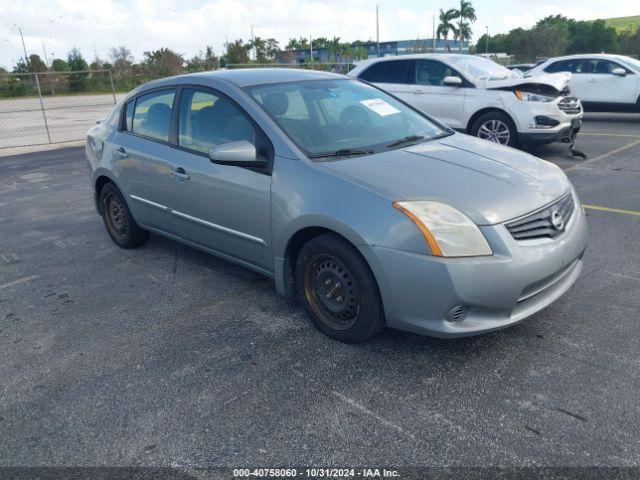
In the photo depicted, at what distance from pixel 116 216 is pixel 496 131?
239 inches

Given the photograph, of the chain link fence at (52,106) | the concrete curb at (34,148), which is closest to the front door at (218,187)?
the concrete curb at (34,148)

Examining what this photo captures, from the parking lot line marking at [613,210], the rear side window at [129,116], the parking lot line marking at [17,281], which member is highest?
the rear side window at [129,116]

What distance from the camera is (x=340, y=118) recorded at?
3.95 meters

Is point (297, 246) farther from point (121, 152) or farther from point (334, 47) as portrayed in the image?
point (334, 47)

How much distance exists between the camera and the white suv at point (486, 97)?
836 cm

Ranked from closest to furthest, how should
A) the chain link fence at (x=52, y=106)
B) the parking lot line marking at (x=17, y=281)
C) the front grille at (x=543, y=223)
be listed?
the front grille at (x=543, y=223), the parking lot line marking at (x=17, y=281), the chain link fence at (x=52, y=106)

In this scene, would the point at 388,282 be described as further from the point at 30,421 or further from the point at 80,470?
the point at 30,421

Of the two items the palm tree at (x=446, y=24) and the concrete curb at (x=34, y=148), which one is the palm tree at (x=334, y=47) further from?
the concrete curb at (x=34, y=148)

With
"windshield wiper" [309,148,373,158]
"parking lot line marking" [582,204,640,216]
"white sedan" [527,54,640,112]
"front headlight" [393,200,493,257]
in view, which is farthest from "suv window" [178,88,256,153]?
"white sedan" [527,54,640,112]

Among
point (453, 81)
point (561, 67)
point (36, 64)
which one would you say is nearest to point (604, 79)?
point (561, 67)

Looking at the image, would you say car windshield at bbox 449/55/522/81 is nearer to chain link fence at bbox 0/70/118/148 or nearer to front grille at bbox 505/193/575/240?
front grille at bbox 505/193/575/240

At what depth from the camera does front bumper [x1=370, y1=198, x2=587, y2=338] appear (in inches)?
109

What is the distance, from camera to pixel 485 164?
3.42 m

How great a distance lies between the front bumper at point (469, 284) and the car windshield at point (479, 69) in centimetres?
664
